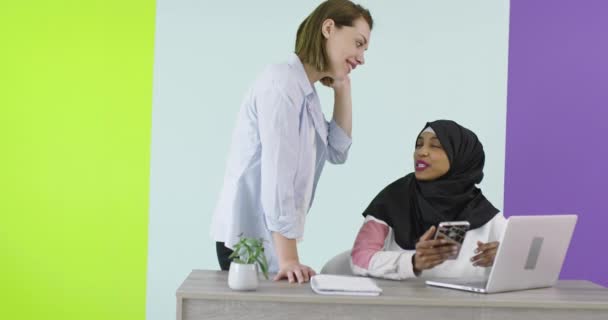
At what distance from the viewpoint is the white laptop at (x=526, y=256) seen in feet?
7.57

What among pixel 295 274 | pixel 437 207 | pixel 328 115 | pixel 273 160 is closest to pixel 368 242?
pixel 437 207

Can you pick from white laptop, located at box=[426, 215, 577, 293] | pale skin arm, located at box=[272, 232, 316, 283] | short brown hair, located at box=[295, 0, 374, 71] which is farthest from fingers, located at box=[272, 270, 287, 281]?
short brown hair, located at box=[295, 0, 374, 71]

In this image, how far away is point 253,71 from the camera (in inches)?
175

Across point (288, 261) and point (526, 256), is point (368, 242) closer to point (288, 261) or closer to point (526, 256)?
point (288, 261)

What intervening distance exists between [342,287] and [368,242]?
19.3 inches

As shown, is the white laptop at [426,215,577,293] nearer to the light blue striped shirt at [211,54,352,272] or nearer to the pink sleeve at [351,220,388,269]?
the pink sleeve at [351,220,388,269]

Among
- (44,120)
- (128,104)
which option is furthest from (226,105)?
(44,120)

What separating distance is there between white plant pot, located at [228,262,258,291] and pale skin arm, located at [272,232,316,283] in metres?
0.20

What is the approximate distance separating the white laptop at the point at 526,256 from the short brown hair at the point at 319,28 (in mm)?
773

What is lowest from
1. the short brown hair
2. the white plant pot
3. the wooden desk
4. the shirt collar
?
the wooden desk

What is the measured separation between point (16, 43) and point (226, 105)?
1.14m

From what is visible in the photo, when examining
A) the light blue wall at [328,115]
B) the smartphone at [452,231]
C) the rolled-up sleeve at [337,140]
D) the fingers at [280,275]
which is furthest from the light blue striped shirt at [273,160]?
the light blue wall at [328,115]

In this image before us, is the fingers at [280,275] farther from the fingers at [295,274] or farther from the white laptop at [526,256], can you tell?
the white laptop at [526,256]

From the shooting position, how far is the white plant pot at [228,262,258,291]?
2184 mm
